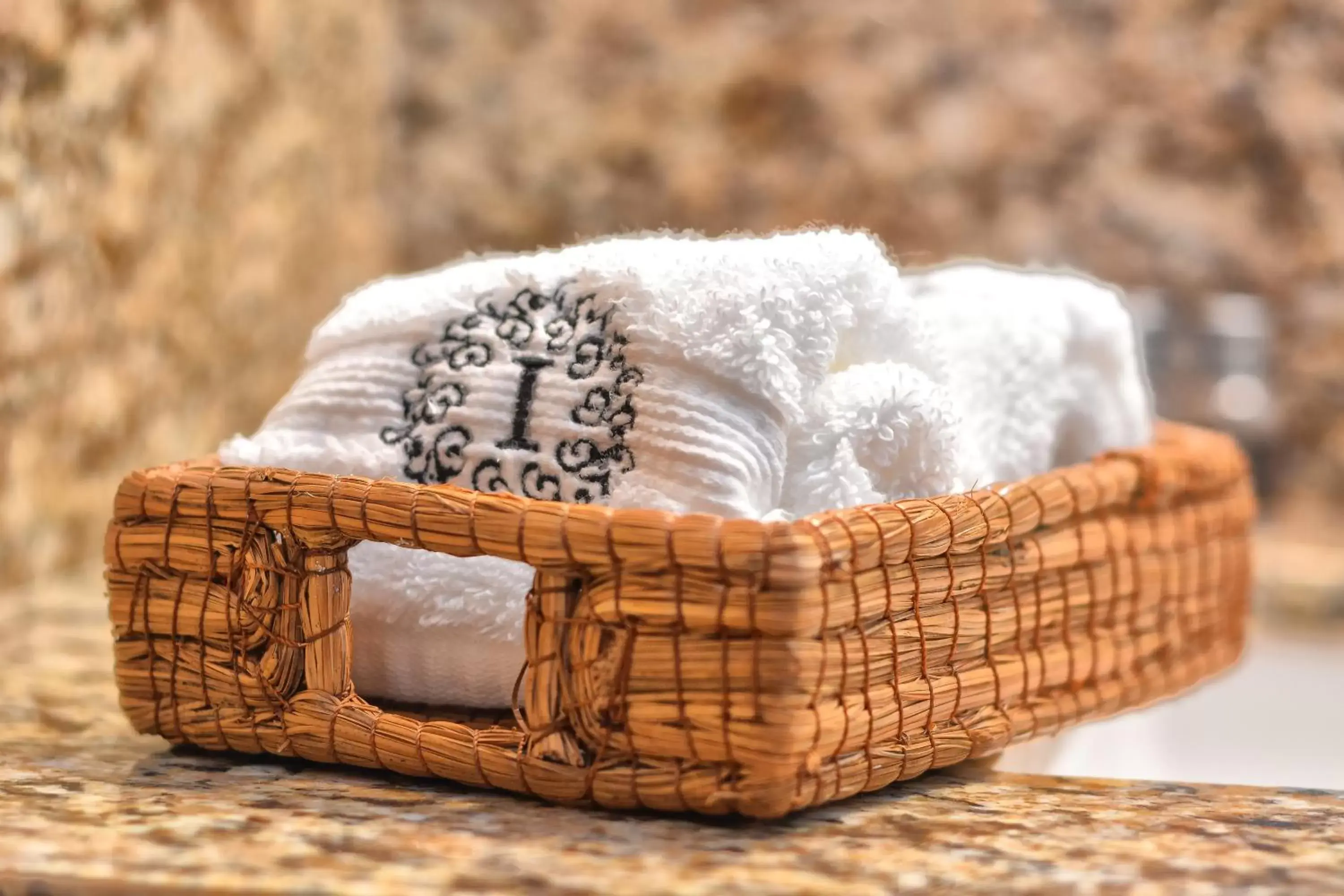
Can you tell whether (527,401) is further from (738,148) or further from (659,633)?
(738,148)

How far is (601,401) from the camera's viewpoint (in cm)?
50

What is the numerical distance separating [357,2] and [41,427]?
26.6 inches

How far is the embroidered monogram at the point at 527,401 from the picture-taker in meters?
0.49

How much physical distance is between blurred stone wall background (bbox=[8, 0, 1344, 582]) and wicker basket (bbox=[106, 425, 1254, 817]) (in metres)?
0.54

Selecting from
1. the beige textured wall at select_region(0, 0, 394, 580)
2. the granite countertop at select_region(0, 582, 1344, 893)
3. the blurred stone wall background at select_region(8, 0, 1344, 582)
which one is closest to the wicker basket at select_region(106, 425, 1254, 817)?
the granite countertop at select_region(0, 582, 1344, 893)

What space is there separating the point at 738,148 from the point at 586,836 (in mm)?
1069

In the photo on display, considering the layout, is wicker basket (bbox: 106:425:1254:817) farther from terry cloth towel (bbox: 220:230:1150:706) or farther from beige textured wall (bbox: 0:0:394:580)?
beige textured wall (bbox: 0:0:394:580)

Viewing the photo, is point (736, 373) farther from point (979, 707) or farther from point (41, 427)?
point (41, 427)

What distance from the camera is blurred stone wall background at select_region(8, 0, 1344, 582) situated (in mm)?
1117

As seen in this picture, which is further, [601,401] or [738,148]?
[738,148]

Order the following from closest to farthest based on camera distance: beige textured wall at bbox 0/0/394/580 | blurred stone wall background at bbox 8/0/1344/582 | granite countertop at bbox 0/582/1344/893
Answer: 1. granite countertop at bbox 0/582/1344/893
2. beige textured wall at bbox 0/0/394/580
3. blurred stone wall background at bbox 8/0/1344/582

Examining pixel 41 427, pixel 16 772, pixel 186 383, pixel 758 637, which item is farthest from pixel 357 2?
pixel 758 637

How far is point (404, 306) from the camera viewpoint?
0.55 metres

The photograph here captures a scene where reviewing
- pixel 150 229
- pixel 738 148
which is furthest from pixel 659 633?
pixel 738 148
